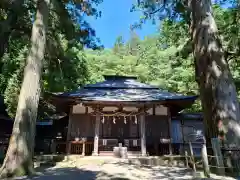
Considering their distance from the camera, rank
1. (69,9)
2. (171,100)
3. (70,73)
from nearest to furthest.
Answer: (171,100) → (69,9) → (70,73)

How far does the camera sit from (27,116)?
7750 millimetres

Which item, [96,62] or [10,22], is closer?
[10,22]

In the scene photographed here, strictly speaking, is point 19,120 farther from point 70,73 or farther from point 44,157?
point 70,73

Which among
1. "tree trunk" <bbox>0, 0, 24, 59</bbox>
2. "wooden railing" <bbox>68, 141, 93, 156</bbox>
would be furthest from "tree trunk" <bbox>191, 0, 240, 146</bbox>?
"tree trunk" <bbox>0, 0, 24, 59</bbox>

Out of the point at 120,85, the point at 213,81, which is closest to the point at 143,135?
the point at 120,85

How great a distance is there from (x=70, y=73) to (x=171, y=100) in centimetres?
916

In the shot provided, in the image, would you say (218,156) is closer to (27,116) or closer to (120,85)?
(27,116)

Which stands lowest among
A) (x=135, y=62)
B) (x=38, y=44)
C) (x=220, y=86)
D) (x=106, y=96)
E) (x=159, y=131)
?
(x=159, y=131)

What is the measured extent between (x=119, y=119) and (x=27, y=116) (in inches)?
282

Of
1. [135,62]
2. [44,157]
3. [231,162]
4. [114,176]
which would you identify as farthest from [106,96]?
[135,62]

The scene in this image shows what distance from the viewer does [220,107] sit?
24.1 ft

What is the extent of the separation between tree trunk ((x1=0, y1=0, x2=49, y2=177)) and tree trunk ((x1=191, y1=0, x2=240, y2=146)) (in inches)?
245

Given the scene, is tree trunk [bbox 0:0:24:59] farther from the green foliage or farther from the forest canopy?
the forest canopy

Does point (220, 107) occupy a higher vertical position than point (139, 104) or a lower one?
lower
